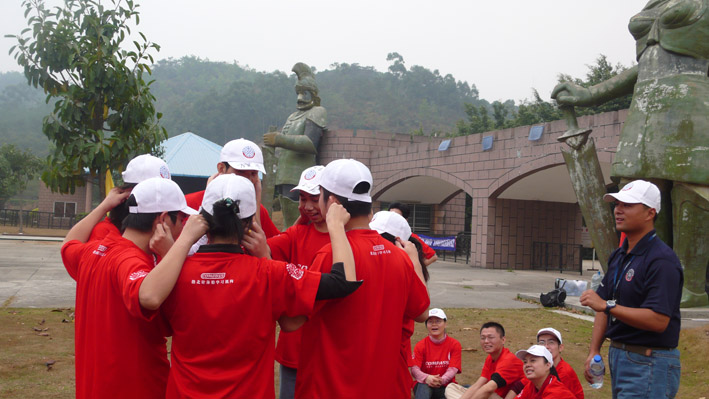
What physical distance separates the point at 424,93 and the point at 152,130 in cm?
7042

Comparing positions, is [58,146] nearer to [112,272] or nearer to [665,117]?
[112,272]

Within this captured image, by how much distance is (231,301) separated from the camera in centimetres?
243

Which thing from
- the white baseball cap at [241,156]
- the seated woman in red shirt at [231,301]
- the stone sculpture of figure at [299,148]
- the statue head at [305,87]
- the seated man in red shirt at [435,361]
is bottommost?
the seated man in red shirt at [435,361]

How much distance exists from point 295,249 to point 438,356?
6.60ft

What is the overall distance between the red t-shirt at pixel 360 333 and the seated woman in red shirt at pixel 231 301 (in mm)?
179

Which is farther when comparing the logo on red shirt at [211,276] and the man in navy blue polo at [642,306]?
the man in navy blue polo at [642,306]

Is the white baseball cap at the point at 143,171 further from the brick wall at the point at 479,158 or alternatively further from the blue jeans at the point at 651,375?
the brick wall at the point at 479,158

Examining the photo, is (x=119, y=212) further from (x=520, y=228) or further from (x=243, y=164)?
(x=520, y=228)

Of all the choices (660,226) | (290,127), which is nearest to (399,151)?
(290,127)

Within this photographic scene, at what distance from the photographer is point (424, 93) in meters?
76.0

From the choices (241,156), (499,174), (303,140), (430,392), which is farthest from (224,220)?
(499,174)

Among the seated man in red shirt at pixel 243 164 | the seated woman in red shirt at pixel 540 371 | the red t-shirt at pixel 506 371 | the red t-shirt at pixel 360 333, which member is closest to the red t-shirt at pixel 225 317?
the red t-shirt at pixel 360 333

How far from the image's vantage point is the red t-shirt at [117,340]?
8.43ft

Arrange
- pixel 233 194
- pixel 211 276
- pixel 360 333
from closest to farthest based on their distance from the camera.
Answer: pixel 211 276 → pixel 233 194 → pixel 360 333
